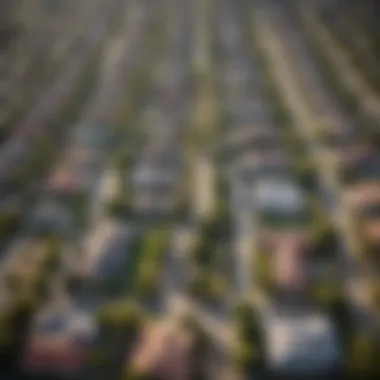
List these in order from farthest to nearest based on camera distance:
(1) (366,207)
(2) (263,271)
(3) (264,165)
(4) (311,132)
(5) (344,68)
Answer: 1. (5) (344,68)
2. (4) (311,132)
3. (3) (264,165)
4. (1) (366,207)
5. (2) (263,271)

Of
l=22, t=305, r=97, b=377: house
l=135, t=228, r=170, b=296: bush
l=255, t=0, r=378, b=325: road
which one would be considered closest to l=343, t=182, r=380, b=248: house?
l=255, t=0, r=378, b=325: road

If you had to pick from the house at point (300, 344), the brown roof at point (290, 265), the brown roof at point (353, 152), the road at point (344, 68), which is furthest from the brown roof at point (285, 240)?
the road at point (344, 68)

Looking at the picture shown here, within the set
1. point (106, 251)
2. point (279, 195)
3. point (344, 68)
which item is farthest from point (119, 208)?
point (344, 68)

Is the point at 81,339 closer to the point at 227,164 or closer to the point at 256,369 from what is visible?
the point at 256,369

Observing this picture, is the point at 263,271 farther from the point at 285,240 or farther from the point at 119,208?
the point at 119,208

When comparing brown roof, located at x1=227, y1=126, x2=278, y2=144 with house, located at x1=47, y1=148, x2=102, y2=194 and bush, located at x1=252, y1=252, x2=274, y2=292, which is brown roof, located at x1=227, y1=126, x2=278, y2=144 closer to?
house, located at x1=47, y1=148, x2=102, y2=194

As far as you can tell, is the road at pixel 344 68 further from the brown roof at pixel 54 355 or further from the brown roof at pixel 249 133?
the brown roof at pixel 54 355
